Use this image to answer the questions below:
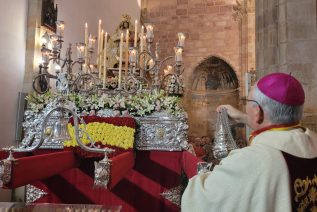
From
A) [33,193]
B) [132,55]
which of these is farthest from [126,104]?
[33,193]

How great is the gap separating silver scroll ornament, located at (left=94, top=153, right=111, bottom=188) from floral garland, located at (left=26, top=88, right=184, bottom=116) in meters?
2.04

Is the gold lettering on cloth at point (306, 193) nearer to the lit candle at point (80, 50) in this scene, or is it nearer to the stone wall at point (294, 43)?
the stone wall at point (294, 43)

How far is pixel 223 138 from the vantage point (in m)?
2.14

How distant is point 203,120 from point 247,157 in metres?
12.2

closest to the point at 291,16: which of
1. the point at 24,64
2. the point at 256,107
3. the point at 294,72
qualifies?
the point at 294,72

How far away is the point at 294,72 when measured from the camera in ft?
17.1

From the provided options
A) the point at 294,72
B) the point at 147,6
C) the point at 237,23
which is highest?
the point at 147,6

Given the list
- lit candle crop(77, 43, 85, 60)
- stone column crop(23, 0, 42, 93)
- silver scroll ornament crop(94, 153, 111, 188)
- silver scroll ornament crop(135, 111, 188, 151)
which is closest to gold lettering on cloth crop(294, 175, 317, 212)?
silver scroll ornament crop(94, 153, 111, 188)

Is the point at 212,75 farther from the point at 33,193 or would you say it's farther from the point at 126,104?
the point at 33,193

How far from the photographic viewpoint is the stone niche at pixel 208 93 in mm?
13570

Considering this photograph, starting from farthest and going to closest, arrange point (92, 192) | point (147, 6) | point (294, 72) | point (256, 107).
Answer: point (147, 6)
point (294, 72)
point (92, 192)
point (256, 107)

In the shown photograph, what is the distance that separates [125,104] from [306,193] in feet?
11.1

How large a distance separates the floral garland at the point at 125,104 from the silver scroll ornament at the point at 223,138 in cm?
247

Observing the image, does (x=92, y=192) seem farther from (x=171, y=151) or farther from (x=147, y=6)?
(x=147, y=6)
